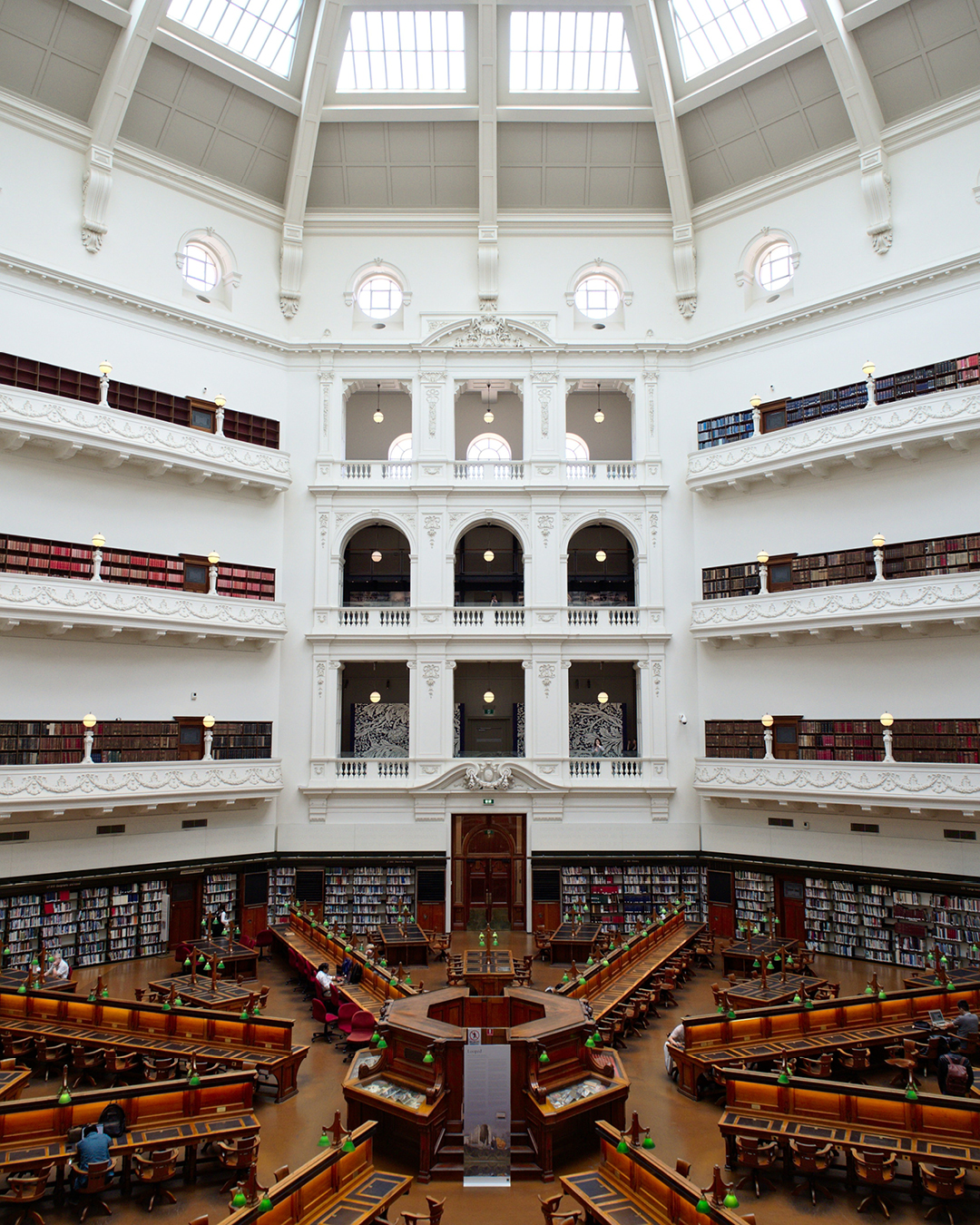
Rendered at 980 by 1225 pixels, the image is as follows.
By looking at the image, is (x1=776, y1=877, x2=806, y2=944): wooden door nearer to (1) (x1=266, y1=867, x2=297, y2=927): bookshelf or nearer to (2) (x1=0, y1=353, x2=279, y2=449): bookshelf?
(1) (x1=266, y1=867, x2=297, y2=927): bookshelf

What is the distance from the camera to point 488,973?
13.9 meters

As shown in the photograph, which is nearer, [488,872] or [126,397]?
[126,397]

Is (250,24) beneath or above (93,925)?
above

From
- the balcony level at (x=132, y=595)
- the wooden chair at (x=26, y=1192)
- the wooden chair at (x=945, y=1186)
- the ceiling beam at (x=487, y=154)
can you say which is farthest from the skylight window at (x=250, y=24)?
the wooden chair at (x=945, y=1186)

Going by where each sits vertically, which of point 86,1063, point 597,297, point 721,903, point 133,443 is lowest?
point 86,1063

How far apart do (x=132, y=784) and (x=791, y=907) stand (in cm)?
1440

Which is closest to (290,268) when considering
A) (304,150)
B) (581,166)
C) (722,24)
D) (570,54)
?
(304,150)

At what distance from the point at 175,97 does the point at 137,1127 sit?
2048cm

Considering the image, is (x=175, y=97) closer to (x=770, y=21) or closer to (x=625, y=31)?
(x=625, y=31)

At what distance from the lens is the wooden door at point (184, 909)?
19.0 meters

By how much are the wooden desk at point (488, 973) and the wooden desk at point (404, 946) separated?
3165mm

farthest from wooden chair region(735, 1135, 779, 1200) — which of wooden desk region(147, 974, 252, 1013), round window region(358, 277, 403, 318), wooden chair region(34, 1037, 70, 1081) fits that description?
round window region(358, 277, 403, 318)

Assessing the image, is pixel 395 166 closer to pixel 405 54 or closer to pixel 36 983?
pixel 405 54

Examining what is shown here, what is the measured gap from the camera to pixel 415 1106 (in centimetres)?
977
